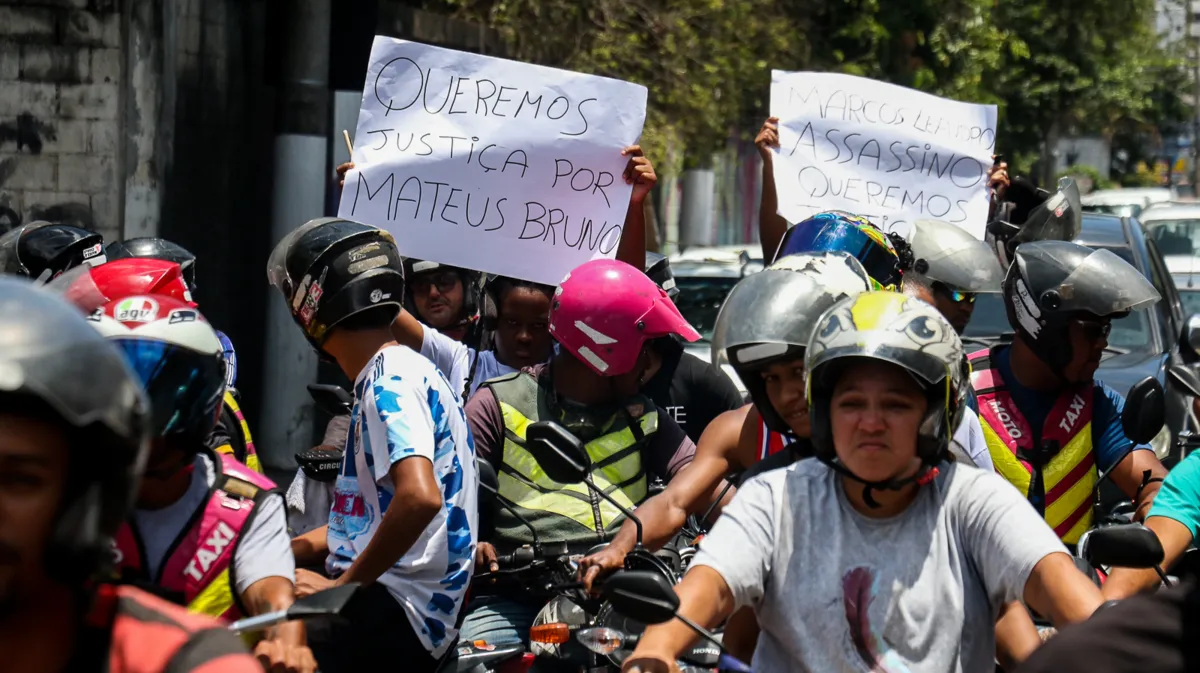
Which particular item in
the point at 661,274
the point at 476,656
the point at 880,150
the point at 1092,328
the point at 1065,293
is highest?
the point at 880,150

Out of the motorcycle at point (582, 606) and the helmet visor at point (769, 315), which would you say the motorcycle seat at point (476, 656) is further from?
the helmet visor at point (769, 315)

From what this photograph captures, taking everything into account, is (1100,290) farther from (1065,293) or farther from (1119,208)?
(1119,208)

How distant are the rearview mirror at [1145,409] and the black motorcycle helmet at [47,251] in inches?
134

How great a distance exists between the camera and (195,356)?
3.15m

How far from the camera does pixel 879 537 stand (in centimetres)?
333

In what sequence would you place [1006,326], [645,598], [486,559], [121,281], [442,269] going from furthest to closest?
[1006,326] < [442,269] < [486,559] < [121,281] < [645,598]

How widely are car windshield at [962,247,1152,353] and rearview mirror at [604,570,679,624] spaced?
8.04 metres

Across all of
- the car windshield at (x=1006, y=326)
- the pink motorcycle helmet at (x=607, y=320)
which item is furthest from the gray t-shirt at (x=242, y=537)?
the car windshield at (x=1006, y=326)

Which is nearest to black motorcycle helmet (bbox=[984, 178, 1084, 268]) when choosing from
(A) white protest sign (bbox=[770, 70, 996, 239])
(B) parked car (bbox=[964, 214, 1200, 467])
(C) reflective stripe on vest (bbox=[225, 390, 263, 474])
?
(A) white protest sign (bbox=[770, 70, 996, 239])

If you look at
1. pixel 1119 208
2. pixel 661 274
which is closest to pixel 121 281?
pixel 661 274

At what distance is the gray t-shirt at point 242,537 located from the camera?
3277 millimetres

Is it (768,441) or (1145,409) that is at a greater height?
(1145,409)

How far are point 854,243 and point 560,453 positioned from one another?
184 centimetres

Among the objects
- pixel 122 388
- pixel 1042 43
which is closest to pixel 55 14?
pixel 122 388
